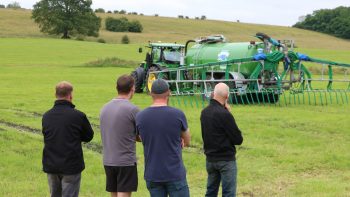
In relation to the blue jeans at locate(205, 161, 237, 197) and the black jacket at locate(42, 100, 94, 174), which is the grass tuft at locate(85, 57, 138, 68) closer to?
the blue jeans at locate(205, 161, 237, 197)

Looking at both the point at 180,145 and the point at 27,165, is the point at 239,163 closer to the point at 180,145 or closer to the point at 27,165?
the point at 27,165

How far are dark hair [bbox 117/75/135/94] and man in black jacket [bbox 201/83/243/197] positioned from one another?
103cm

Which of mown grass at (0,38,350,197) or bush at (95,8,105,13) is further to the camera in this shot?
bush at (95,8,105,13)

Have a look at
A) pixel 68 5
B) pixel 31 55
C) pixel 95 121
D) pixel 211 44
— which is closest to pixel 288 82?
pixel 211 44

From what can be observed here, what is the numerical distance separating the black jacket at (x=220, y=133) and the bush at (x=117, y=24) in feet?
288

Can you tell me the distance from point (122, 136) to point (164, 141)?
0.78 m

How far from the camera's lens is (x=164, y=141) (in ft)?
18.2

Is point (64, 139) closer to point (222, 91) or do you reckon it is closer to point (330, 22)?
point (222, 91)

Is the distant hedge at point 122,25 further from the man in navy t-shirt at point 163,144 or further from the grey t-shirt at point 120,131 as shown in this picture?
the man in navy t-shirt at point 163,144

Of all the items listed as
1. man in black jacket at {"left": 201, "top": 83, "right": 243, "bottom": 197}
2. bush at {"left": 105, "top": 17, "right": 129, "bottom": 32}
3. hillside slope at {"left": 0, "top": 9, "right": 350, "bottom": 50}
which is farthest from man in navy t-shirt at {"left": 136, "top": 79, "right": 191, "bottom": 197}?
bush at {"left": 105, "top": 17, "right": 129, "bottom": 32}

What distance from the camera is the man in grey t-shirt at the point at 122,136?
20.1 ft

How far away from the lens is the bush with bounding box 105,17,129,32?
93.3m

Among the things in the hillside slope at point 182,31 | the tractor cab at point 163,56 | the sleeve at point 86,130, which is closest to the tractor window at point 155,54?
the tractor cab at point 163,56

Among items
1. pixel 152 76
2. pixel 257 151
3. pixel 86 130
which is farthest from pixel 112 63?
pixel 86 130
